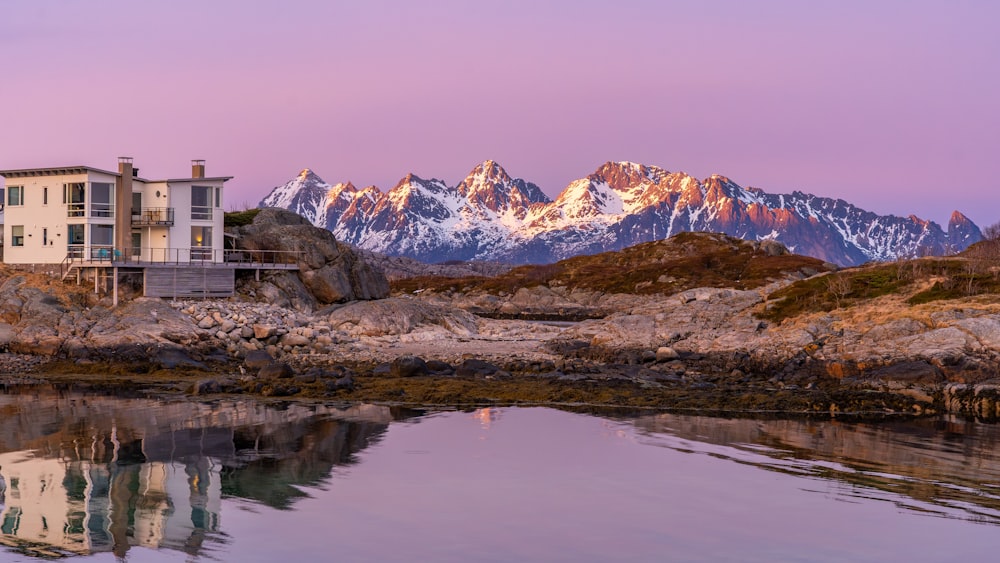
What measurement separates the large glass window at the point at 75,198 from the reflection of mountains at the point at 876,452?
40.5 metres

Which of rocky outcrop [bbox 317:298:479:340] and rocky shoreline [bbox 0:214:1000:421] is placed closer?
rocky shoreline [bbox 0:214:1000:421]

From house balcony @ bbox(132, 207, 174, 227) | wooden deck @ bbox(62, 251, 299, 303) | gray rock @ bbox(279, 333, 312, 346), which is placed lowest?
gray rock @ bbox(279, 333, 312, 346)

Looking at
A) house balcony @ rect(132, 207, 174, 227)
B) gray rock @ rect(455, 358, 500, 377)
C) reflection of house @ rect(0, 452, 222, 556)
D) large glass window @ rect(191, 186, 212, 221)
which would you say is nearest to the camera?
reflection of house @ rect(0, 452, 222, 556)

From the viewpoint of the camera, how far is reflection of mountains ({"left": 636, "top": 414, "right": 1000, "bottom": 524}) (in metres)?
→ 22.4

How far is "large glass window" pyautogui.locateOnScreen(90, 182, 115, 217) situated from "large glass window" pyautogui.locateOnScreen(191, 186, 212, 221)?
5157 mm

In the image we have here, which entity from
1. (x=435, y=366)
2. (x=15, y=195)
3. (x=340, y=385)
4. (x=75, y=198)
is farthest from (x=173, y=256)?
(x=340, y=385)

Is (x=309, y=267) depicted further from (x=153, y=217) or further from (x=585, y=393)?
(x=585, y=393)

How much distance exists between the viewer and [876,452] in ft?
91.4

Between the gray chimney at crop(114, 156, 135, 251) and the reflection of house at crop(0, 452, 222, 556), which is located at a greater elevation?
the gray chimney at crop(114, 156, 135, 251)

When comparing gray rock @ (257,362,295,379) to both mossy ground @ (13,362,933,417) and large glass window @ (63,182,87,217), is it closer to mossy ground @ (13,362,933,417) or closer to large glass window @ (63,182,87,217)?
mossy ground @ (13,362,933,417)

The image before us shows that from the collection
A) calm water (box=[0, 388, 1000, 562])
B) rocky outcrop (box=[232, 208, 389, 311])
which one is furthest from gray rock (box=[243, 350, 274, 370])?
rocky outcrop (box=[232, 208, 389, 311])

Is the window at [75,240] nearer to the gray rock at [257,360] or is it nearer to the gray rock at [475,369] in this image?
the gray rock at [257,360]

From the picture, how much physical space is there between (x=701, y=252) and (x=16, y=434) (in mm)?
143671

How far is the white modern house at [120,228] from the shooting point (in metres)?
56.8
